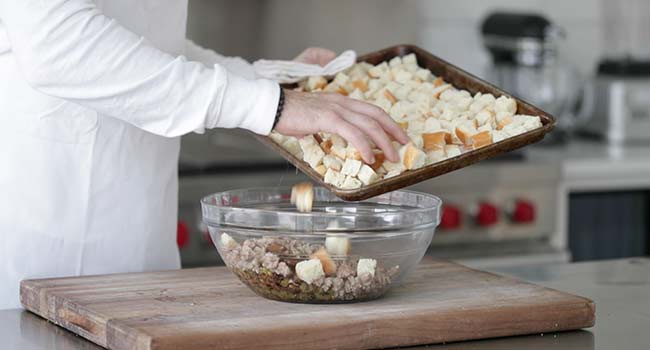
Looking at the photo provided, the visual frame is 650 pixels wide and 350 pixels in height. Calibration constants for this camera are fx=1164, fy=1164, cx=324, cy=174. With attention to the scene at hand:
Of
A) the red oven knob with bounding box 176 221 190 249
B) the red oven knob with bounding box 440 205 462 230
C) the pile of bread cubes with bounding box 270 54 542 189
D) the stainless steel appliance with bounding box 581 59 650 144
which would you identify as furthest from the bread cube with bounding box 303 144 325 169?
the stainless steel appliance with bounding box 581 59 650 144

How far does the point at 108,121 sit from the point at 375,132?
0.48 metres

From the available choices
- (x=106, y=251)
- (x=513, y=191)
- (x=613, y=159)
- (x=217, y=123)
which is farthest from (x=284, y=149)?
(x=613, y=159)

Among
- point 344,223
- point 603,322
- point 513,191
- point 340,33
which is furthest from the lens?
point 340,33

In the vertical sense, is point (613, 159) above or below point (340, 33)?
below

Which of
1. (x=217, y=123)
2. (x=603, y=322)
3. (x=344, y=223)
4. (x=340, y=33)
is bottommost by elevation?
(x=603, y=322)

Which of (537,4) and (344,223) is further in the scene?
(537,4)

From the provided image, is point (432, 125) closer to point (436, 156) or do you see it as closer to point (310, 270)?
point (436, 156)

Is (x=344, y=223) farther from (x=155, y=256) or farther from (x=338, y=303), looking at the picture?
(x=155, y=256)

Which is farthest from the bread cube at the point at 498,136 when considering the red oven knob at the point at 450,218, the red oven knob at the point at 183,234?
the red oven knob at the point at 450,218

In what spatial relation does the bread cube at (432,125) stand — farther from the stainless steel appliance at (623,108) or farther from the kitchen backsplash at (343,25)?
the stainless steel appliance at (623,108)

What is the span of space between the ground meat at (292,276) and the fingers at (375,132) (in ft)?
0.44

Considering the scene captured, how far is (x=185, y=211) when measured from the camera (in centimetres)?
261

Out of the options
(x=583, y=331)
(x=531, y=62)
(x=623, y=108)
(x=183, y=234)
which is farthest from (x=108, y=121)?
(x=623, y=108)

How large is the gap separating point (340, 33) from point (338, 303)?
2055 millimetres
